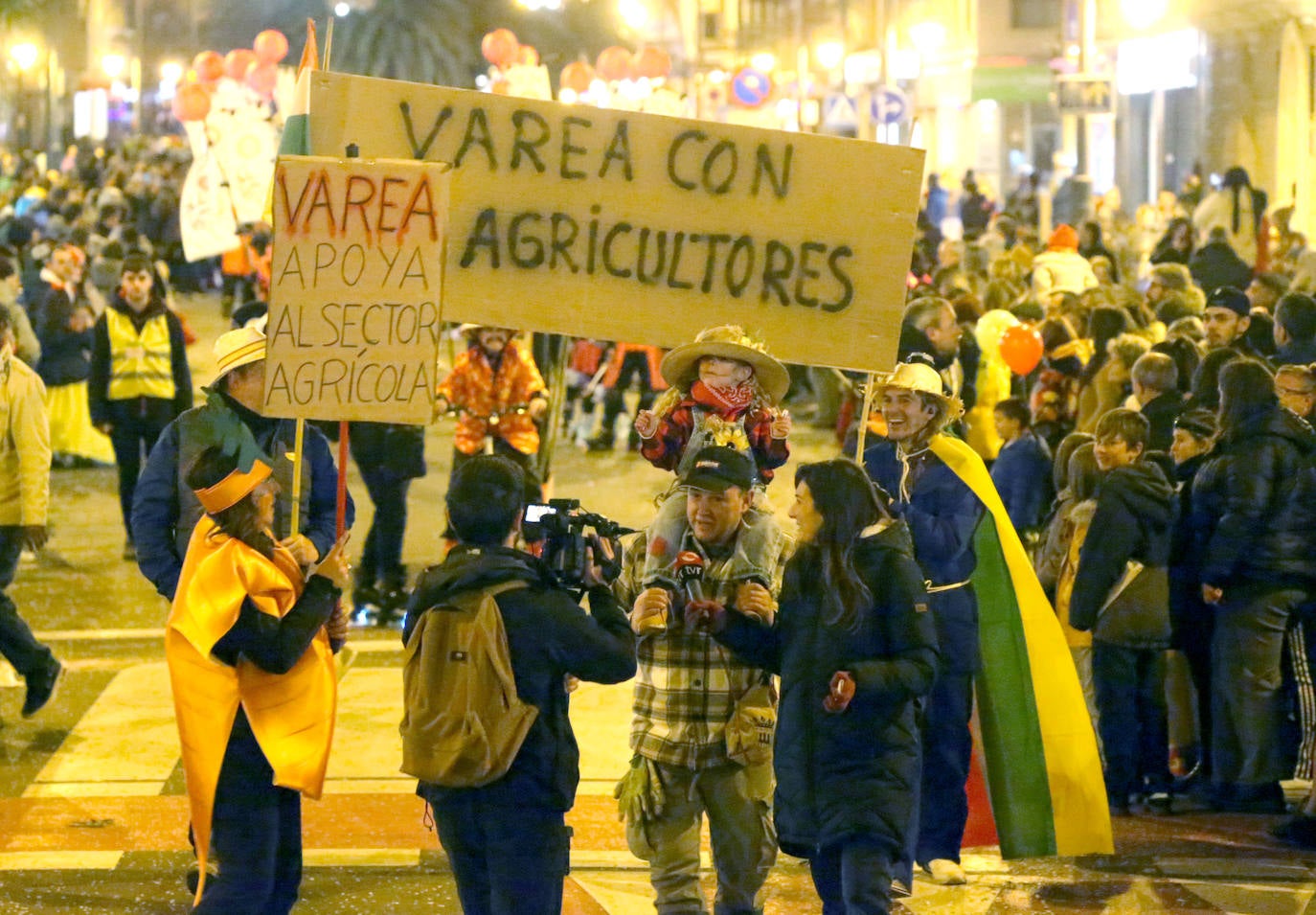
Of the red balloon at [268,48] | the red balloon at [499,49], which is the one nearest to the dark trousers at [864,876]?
the red balloon at [268,48]

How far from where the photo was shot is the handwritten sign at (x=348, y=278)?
5.61 m

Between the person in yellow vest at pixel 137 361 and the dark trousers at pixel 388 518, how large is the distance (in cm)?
197

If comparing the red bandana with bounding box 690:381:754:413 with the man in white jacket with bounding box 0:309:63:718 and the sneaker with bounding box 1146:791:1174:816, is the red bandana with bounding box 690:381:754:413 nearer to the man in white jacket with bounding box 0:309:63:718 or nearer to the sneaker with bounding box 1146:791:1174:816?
the sneaker with bounding box 1146:791:1174:816

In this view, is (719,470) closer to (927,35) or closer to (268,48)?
(268,48)

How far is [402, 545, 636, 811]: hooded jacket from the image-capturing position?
494 centimetres

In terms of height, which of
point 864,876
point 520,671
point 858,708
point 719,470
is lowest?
point 864,876

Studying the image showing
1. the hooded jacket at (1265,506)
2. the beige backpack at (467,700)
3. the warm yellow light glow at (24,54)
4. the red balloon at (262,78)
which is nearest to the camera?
the beige backpack at (467,700)

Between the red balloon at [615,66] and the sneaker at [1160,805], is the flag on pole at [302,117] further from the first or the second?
the red balloon at [615,66]

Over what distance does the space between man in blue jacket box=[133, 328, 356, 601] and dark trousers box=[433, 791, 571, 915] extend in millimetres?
1542

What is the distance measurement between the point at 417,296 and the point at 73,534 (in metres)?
8.84

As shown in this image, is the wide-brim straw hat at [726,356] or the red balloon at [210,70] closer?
the wide-brim straw hat at [726,356]

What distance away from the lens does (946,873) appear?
688 centimetres

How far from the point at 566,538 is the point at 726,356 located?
1.33 meters

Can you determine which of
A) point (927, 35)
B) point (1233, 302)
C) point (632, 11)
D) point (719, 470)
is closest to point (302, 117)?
point (719, 470)
